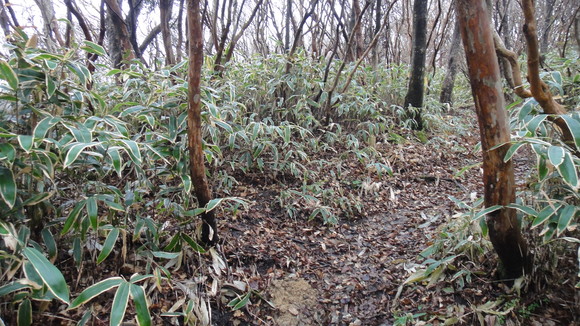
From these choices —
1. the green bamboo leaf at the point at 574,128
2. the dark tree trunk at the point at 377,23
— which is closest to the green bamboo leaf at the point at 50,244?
the green bamboo leaf at the point at 574,128

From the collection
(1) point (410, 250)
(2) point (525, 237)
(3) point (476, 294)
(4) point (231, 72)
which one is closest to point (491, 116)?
(2) point (525, 237)

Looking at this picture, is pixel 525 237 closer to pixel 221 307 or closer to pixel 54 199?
pixel 221 307

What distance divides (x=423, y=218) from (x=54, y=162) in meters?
2.60

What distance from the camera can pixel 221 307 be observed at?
1899mm

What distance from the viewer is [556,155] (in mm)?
1308

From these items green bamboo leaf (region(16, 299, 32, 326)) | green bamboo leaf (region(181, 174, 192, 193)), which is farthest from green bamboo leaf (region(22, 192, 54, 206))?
green bamboo leaf (region(181, 174, 192, 193))

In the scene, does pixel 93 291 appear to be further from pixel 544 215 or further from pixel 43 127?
pixel 544 215

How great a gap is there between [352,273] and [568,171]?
1.42m

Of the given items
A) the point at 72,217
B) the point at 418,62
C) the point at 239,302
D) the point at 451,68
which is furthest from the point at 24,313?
the point at 451,68

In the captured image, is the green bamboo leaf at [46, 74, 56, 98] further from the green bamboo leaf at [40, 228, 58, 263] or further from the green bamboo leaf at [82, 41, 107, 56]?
the green bamboo leaf at [40, 228, 58, 263]

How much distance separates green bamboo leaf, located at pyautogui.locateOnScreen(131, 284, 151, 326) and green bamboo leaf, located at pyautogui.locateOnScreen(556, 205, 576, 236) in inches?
64.6

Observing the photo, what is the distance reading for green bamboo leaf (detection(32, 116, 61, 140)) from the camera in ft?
4.47

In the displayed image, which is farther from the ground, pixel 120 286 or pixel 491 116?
pixel 491 116

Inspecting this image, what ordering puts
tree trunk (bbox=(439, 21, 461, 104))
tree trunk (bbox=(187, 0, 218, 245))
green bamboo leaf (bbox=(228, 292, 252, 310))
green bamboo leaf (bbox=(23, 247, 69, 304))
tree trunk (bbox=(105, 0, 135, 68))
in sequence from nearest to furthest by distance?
green bamboo leaf (bbox=(23, 247, 69, 304))
tree trunk (bbox=(187, 0, 218, 245))
green bamboo leaf (bbox=(228, 292, 252, 310))
tree trunk (bbox=(105, 0, 135, 68))
tree trunk (bbox=(439, 21, 461, 104))
